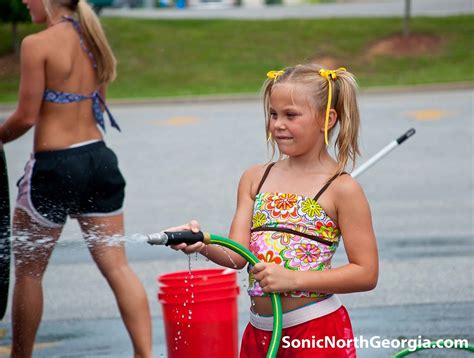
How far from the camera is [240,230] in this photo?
3512mm

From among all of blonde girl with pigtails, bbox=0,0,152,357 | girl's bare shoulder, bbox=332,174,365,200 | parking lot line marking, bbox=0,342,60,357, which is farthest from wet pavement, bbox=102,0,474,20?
girl's bare shoulder, bbox=332,174,365,200

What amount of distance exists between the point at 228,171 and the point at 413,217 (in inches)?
129

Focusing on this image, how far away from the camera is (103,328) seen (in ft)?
20.6

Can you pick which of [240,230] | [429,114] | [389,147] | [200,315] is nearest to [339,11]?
[429,114]

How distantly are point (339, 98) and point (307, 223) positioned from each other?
1.38ft

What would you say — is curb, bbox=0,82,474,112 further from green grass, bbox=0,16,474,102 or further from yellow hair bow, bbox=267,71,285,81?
yellow hair bow, bbox=267,71,285,81

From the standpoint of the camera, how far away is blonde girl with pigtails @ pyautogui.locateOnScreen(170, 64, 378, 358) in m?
3.37

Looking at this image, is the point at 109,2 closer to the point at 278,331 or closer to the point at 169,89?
the point at 169,89

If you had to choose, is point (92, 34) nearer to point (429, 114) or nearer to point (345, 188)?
point (345, 188)

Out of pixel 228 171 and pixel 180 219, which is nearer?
pixel 180 219

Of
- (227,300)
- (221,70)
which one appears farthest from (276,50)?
(227,300)

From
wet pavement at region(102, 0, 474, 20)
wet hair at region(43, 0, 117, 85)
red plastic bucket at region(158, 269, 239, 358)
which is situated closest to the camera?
red plastic bucket at region(158, 269, 239, 358)

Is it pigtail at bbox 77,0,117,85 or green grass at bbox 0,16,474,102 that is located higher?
pigtail at bbox 77,0,117,85

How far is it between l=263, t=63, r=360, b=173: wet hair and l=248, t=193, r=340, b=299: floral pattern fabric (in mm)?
175
